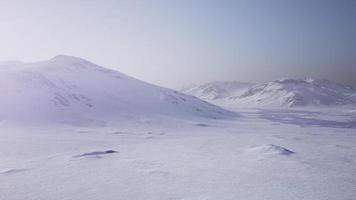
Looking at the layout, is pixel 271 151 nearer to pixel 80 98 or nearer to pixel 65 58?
pixel 80 98

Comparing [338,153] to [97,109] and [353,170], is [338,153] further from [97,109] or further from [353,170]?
[97,109]

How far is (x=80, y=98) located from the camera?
10344 centimetres

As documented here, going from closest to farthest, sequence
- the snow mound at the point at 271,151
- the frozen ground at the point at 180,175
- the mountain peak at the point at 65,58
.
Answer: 1. the frozen ground at the point at 180,175
2. the snow mound at the point at 271,151
3. the mountain peak at the point at 65,58

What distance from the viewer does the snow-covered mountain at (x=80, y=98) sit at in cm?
8431

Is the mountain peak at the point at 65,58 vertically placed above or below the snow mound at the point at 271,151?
above

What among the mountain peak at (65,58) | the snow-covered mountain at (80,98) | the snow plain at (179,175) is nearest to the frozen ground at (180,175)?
the snow plain at (179,175)

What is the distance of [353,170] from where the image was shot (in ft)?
77.7

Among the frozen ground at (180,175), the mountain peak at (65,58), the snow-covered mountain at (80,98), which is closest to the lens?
the frozen ground at (180,175)

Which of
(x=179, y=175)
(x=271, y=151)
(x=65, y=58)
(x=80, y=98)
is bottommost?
(x=179, y=175)

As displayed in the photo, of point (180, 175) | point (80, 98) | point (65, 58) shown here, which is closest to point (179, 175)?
point (180, 175)

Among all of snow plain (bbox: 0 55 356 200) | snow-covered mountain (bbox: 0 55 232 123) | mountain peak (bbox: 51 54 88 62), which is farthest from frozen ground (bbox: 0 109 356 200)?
mountain peak (bbox: 51 54 88 62)

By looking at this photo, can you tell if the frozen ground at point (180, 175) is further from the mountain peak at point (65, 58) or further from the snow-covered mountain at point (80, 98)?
the mountain peak at point (65, 58)

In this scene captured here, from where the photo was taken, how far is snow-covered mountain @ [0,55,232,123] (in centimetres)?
8431

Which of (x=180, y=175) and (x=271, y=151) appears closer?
(x=180, y=175)
